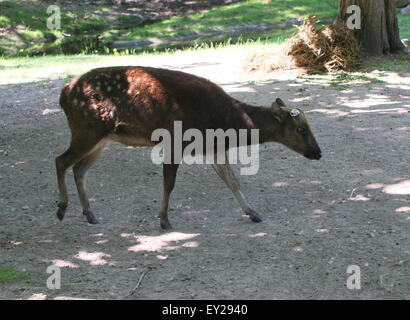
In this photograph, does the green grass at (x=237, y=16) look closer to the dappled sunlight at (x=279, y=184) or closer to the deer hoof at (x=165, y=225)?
the dappled sunlight at (x=279, y=184)

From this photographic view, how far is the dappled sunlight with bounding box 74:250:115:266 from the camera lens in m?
6.12

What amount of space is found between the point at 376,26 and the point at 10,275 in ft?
32.9

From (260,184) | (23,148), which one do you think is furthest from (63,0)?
(260,184)

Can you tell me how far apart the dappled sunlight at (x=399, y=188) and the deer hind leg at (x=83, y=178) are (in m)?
3.21

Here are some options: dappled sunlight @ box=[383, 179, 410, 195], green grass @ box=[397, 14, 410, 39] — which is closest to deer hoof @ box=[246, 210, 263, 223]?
dappled sunlight @ box=[383, 179, 410, 195]

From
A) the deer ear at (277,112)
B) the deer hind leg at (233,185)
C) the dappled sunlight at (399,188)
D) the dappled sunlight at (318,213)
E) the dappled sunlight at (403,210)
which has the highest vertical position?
the deer ear at (277,112)

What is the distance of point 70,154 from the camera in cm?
703

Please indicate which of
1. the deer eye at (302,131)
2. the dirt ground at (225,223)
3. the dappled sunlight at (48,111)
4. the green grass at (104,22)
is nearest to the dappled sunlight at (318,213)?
the dirt ground at (225,223)

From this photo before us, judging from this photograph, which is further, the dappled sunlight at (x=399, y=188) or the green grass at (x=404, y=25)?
the green grass at (x=404, y=25)

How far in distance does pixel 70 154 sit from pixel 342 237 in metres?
2.93

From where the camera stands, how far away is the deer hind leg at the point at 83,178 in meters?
7.15

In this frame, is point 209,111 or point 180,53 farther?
point 180,53

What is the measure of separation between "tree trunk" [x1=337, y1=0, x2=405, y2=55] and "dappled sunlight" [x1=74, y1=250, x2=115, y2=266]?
8895 millimetres

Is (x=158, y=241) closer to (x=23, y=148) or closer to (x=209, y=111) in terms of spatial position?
(x=209, y=111)
